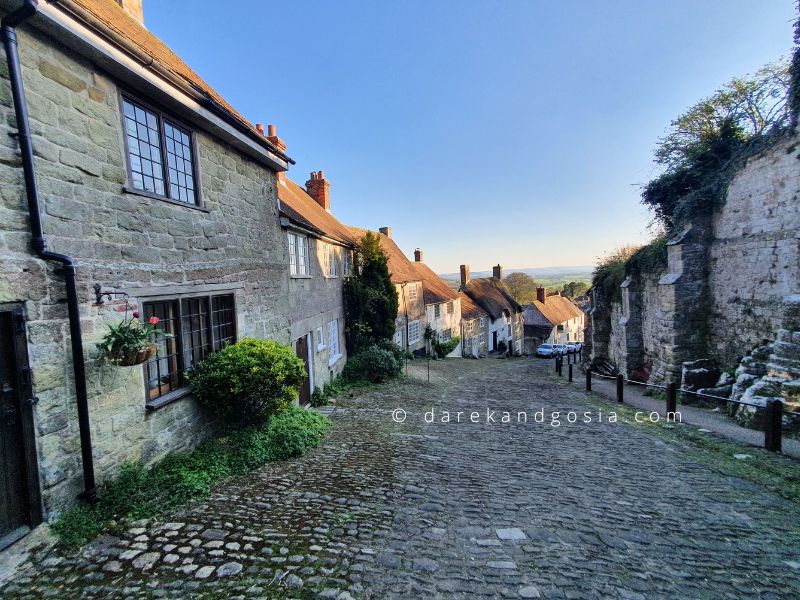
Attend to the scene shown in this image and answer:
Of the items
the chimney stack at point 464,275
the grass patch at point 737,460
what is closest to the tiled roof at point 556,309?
the chimney stack at point 464,275

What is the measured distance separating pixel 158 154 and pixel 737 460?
10.9 m

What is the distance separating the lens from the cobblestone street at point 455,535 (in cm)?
343

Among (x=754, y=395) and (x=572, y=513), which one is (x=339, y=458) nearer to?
(x=572, y=513)

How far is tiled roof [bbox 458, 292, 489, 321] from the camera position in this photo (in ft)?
112

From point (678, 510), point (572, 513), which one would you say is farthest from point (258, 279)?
point (678, 510)

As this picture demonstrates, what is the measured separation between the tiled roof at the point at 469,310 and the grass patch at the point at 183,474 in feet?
90.6

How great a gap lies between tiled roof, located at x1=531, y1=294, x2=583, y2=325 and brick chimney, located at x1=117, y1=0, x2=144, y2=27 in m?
47.3

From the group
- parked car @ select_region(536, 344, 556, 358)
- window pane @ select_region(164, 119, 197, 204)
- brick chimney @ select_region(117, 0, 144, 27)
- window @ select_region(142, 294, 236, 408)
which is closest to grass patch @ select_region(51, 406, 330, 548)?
window @ select_region(142, 294, 236, 408)

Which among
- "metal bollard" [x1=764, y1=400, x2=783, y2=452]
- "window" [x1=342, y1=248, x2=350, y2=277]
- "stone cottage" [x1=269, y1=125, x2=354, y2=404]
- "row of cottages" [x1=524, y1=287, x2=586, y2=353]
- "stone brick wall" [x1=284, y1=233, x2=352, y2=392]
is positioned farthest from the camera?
"row of cottages" [x1=524, y1=287, x2=586, y2=353]

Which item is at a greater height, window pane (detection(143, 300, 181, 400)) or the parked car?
window pane (detection(143, 300, 181, 400))

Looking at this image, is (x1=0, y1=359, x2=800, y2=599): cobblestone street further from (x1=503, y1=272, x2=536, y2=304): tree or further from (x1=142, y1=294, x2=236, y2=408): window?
(x1=503, y1=272, x2=536, y2=304): tree

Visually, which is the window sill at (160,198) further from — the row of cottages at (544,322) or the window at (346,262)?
the row of cottages at (544,322)

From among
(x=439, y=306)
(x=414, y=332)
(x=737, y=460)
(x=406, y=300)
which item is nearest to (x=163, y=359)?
(x=737, y=460)

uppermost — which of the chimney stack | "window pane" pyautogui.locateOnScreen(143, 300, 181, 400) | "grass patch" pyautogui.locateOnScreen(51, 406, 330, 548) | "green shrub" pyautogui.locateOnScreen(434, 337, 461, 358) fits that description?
the chimney stack
